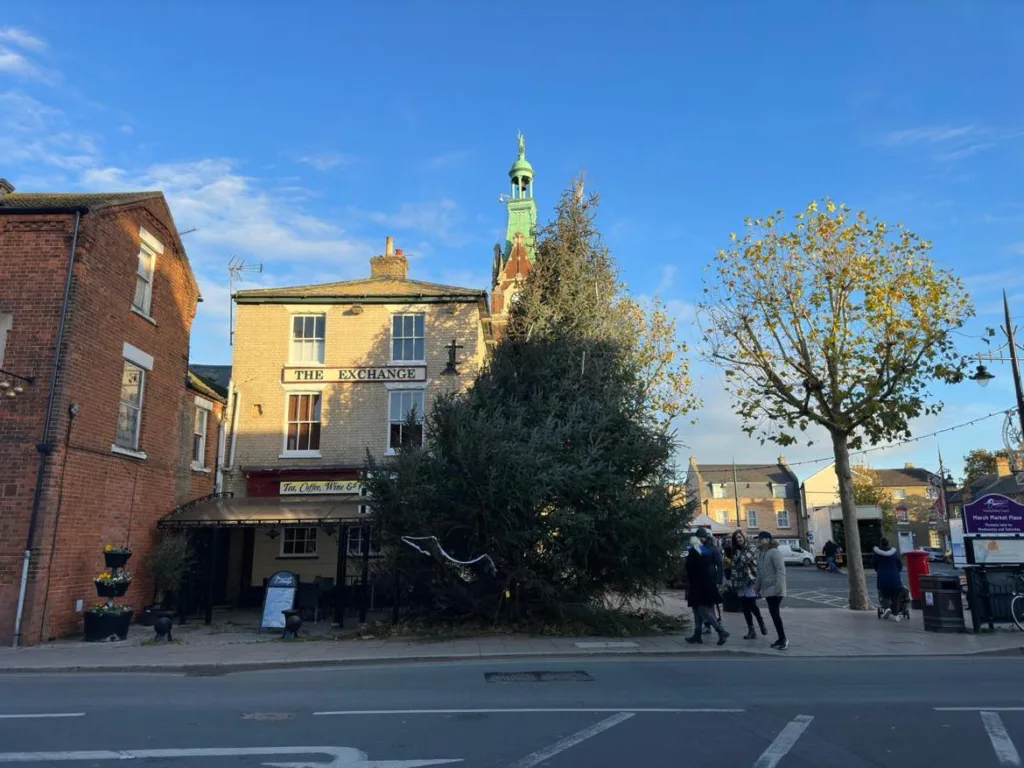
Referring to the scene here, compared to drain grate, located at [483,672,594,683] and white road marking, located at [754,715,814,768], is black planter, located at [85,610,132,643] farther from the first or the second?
white road marking, located at [754,715,814,768]

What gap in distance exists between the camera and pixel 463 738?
6.09m

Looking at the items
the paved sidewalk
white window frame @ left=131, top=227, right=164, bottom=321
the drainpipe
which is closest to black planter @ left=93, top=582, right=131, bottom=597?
the paved sidewalk

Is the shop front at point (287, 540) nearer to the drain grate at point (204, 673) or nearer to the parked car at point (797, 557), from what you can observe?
the drain grate at point (204, 673)

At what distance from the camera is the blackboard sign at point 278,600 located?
47.7 ft

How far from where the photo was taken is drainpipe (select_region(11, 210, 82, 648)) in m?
12.7

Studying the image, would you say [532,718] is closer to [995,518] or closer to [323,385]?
[995,518]

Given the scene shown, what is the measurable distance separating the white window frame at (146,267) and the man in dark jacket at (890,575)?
55.5 feet

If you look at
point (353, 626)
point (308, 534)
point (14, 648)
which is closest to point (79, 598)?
point (14, 648)

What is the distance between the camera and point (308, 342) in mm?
22719

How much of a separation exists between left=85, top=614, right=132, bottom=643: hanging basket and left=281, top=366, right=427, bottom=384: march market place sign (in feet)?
32.3

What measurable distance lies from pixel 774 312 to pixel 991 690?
431 inches

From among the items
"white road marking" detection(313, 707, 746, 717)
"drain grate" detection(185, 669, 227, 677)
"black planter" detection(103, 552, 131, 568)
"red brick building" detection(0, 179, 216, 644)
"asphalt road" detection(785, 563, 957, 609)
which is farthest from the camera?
"asphalt road" detection(785, 563, 957, 609)

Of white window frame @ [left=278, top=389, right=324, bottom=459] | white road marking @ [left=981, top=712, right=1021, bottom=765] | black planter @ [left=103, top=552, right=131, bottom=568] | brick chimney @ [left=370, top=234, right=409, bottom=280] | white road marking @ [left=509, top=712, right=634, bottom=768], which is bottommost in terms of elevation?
white road marking @ [left=981, top=712, right=1021, bottom=765]

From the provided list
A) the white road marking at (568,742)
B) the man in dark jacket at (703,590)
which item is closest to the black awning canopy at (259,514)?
the man in dark jacket at (703,590)
